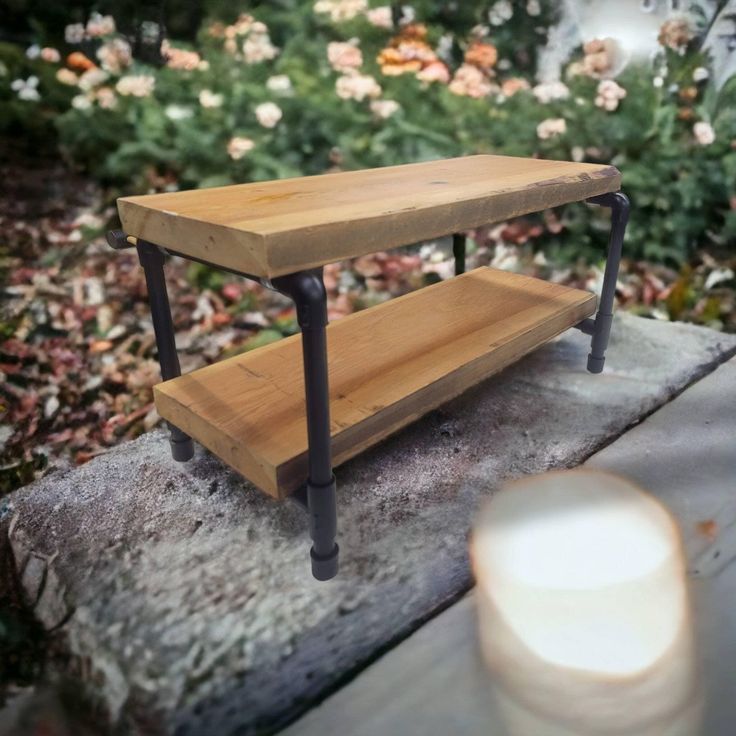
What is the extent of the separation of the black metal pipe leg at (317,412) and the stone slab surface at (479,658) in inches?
9.3

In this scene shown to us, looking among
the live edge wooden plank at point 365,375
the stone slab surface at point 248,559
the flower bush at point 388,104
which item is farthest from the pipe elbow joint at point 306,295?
the flower bush at point 388,104

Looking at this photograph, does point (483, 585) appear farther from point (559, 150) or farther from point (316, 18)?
point (316, 18)

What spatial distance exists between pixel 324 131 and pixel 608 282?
1628mm

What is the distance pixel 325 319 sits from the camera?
1.08m

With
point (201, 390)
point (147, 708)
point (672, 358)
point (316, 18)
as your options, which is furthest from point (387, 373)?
point (316, 18)

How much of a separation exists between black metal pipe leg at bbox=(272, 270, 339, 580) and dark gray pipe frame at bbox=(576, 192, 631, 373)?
1194mm

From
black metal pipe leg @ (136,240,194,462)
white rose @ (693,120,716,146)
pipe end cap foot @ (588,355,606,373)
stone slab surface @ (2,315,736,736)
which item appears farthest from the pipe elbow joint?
white rose @ (693,120,716,146)

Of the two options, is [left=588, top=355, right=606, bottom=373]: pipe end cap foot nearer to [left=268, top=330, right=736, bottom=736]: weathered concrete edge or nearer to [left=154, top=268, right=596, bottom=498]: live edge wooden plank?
[left=154, top=268, right=596, bottom=498]: live edge wooden plank

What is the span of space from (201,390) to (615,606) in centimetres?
102

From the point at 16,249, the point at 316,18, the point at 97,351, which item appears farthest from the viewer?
the point at 316,18

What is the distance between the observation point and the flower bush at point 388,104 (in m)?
2.88

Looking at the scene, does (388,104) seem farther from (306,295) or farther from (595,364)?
(306,295)

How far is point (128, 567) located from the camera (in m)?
1.34

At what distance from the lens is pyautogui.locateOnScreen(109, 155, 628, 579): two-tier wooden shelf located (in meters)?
1.09
